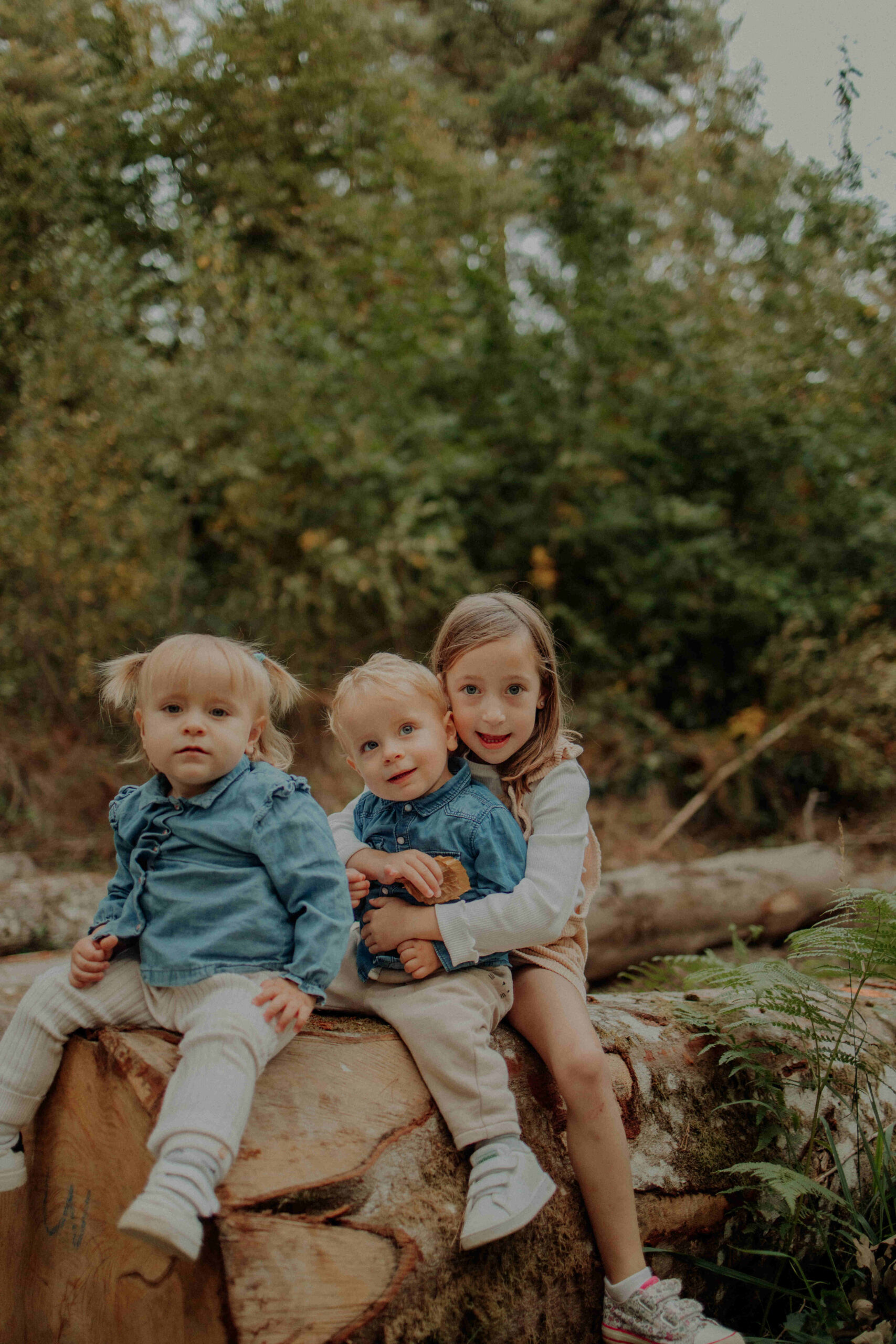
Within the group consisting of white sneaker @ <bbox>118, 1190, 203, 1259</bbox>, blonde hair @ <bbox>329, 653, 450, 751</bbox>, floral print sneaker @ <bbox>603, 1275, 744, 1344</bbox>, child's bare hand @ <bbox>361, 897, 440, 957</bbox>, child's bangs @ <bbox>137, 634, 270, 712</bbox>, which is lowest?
floral print sneaker @ <bbox>603, 1275, 744, 1344</bbox>

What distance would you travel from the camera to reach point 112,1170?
6.44 feet

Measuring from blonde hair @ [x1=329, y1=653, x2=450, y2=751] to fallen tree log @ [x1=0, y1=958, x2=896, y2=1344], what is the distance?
2.44 feet

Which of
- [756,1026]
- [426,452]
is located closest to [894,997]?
[756,1026]

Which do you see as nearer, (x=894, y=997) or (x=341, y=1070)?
(x=341, y=1070)

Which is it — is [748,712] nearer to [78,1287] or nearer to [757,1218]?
[757,1218]

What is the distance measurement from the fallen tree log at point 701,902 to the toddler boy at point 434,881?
9.14 ft

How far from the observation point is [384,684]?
2.27 m

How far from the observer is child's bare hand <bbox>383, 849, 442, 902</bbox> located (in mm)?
2227

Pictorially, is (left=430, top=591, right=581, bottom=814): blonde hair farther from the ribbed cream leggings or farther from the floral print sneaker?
the floral print sneaker

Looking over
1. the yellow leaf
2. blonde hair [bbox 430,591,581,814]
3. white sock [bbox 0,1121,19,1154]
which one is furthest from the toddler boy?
the yellow leaf

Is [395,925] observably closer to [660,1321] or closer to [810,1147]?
[660,1321]

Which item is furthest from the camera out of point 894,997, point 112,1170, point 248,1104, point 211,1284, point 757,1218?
point 894,997

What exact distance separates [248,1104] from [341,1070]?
32 cm

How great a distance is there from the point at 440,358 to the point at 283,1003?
6.42 meters
